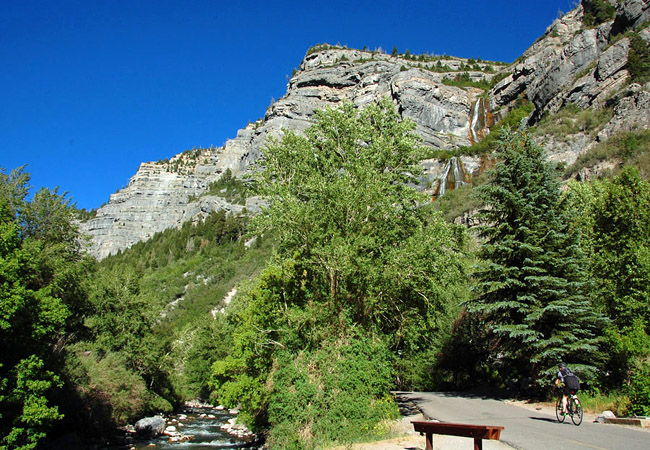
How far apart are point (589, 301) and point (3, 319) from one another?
72.0 feet

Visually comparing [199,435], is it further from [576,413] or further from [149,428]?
[576,413]

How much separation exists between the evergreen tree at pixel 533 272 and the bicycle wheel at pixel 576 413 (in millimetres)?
3836

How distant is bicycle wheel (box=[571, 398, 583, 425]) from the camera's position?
1055cm

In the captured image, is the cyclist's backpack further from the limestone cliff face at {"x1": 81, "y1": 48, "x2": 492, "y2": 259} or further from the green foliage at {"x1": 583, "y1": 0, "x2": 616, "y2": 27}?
the green foliage at {"x1": 583, "y1": 0, "x2": 616, "y2": 27}

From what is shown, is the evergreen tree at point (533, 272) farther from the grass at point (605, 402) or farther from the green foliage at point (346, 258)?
the green foliage at point (346, 258)

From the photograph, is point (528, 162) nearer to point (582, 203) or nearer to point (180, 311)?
point (582, 203)

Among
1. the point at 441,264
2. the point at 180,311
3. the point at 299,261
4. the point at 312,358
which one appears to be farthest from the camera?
the point at 180,311

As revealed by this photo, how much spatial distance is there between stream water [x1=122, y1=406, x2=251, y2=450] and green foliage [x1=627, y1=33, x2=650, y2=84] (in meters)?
64.6

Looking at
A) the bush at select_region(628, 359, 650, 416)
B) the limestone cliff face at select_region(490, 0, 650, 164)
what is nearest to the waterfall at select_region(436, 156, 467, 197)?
the limestone cliff face at select_region(490, 0, 650, 164)

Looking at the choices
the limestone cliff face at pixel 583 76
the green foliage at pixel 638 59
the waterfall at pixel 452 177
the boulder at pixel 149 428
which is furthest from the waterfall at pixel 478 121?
the boulder at pixel 149 428

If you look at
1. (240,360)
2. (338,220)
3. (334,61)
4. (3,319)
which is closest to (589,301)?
(338,220)

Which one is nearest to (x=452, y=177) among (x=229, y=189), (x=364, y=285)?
(x=364, y=285)

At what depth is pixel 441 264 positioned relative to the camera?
13.2 meters

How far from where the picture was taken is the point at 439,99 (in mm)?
105750
